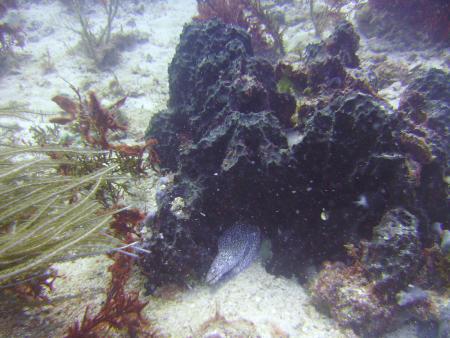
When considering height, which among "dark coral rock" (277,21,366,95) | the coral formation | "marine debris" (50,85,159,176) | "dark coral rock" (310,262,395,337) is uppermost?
the coral formation

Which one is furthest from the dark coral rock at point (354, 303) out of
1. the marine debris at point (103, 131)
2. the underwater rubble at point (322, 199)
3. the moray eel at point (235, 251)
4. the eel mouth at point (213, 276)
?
the marine debris at point (103, 131)

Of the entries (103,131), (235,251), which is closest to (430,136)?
(235,251)

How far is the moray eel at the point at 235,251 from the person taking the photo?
129 inches

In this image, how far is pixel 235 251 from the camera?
11.2ft

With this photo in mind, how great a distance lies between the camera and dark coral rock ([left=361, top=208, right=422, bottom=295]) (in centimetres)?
288

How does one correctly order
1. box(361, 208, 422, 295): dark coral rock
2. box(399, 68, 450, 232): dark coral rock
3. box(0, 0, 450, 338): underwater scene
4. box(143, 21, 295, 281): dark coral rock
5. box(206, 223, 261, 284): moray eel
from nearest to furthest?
box(0, 0, 450, 338): underwater scene
box(361, 208, 422, 295): dark coral rock
box(143, 21, 295, 281): dark coral rock
box(206, 223, 261, 284): moray eel
box(399, 68, 450, 232): dark coral rock

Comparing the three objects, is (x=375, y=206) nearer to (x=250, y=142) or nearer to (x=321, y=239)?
(x=321, y=239)

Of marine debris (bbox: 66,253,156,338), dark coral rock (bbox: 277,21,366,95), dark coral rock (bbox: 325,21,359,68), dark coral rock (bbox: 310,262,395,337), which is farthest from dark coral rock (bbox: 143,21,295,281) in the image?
dark coral rock (bbox: 325,21,359,68)

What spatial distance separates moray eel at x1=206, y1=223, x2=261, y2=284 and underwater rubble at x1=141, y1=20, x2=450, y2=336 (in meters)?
0.09

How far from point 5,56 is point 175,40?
541 centimetres

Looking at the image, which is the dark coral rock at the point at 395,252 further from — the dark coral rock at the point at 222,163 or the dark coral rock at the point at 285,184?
the dark coral rock at the point at 222,163

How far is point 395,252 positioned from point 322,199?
0.89 metres

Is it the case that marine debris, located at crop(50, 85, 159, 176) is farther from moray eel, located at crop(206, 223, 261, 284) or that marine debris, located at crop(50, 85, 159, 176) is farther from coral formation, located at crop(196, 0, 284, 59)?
coral formation, located at crop(196, 0, 284, 59)

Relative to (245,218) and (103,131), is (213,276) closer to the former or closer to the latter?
(245,218)
